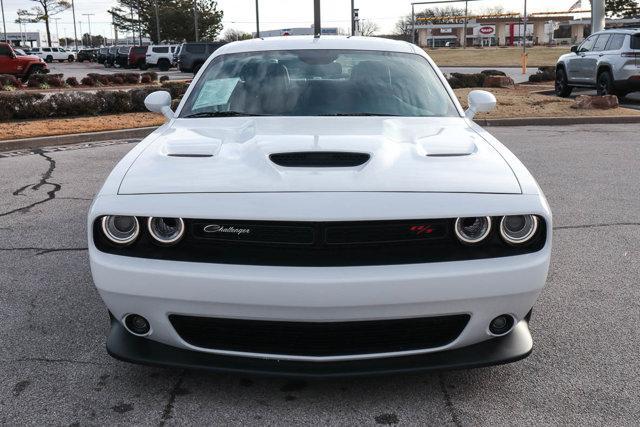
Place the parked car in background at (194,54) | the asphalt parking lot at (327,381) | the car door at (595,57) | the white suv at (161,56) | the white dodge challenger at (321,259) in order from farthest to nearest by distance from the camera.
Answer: the white suv at (161,56) → the parked car in background at (194,54) → the car door at (595,57) → the asphalt parking lot at (327,381) → the white dodge challenger at (321,259)

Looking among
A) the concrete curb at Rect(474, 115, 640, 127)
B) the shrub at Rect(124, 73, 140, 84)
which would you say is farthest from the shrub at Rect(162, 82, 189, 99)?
the shrub at Rect(124, 73, 140, 84)

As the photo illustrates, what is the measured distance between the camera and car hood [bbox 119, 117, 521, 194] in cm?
263

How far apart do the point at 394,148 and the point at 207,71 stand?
72.1 inches

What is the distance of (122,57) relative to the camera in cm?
5178

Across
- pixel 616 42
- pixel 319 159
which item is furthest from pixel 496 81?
pixel 319 159

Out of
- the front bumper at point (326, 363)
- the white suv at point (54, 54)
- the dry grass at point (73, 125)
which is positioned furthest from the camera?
the white suv at point (54, 54)

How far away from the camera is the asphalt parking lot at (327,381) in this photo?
8.86 ft

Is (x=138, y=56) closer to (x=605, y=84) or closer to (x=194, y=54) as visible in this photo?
(x=194, y=54)

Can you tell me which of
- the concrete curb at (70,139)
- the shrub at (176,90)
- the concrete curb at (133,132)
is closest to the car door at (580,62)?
the concrete curb at (133,132)

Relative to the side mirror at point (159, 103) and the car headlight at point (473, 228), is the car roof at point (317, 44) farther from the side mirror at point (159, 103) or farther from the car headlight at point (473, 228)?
the car headlight at point (473, 228)

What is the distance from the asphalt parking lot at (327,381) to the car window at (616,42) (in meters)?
12.5

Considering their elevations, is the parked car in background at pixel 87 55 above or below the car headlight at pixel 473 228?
above

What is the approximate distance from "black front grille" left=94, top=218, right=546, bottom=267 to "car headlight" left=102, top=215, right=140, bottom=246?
4 centimetres

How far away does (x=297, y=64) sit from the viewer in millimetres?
4234
